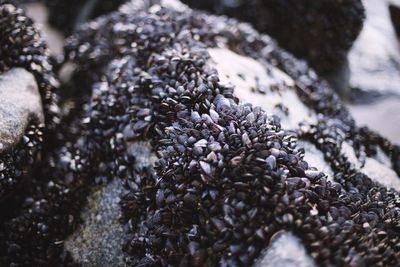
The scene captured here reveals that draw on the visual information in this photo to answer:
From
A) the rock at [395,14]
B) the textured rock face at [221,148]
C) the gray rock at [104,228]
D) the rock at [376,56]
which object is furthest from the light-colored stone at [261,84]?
the rock at [395,14]

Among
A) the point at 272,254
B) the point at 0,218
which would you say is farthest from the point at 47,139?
the point at 272,254

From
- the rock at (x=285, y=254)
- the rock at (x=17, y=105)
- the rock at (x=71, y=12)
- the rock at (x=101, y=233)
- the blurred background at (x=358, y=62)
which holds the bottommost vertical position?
the rock at (x=71, y=12)

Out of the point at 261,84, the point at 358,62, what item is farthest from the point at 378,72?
the point at 261,84

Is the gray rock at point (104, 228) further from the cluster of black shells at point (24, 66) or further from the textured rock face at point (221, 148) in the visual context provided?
the cluster of black shells at point (24, 66)

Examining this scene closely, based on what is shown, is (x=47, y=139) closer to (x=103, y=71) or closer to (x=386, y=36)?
(x=103, y=71)

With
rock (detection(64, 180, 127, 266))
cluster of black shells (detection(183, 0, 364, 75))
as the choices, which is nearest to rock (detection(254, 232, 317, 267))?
rock (detection(64, 180, 127, 266))

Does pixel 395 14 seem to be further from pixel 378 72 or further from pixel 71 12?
pixel 71 12

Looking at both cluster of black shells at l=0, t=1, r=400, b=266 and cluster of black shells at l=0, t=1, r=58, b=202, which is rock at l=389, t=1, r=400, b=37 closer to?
cluster of black shells at l=0, t=1, r=400, b=266
